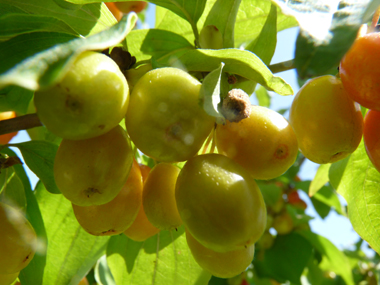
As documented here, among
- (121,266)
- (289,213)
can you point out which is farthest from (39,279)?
(289,213)

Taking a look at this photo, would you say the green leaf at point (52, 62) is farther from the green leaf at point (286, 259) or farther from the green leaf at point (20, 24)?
the green leaf at point (286, 259)

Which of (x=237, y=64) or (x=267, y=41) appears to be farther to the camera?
(x=267, y=41)

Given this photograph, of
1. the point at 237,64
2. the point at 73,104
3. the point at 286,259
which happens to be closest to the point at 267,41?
the point at 237,64

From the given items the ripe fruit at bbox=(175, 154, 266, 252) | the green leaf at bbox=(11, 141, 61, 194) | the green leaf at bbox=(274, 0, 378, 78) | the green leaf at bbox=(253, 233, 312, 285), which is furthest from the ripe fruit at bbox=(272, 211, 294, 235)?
the green leaf at bbox=(274, 0, 378, 78)

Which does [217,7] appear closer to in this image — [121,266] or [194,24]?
[194,24]

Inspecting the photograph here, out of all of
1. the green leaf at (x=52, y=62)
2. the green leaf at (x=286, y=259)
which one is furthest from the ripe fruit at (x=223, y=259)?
the green leaf at (x=286, y=259)

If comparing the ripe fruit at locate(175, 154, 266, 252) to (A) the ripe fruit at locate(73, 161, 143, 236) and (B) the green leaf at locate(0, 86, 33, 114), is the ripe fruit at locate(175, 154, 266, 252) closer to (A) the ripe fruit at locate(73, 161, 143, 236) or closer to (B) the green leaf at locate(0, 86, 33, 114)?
(A) the ripe fruit at locate(73, 161, 143, 236)

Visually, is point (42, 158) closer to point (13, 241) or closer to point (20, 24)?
point (13, 241)
